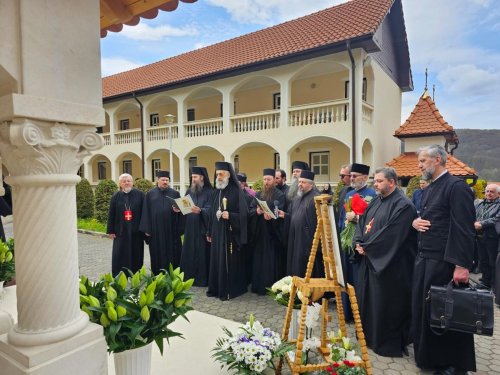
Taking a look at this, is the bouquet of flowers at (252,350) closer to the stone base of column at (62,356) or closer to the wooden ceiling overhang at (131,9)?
the stone base of column at (62,356)

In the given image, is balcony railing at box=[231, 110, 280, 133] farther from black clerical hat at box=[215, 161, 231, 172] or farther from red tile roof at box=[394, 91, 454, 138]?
black clerical hat at box=[215, 161, 231, 172]

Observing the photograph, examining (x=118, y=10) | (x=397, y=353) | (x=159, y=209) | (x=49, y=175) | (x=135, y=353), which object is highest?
(x=118, y=10)

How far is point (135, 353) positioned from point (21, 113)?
70.5 inches

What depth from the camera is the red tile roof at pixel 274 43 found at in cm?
1283

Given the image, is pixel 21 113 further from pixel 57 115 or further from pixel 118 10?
pixel 118 10

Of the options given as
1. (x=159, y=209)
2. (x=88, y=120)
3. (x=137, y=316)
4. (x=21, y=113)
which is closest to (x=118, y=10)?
(x=88, y=120)

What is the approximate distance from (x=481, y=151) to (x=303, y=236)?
2756 inches

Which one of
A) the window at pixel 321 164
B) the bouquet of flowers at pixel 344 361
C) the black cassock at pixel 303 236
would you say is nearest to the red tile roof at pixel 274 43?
the window at pixel 321 164

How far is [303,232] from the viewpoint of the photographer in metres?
5.20

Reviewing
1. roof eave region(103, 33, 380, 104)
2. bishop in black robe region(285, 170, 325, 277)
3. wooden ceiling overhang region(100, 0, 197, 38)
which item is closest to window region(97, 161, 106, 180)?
roof eave region(103, 33, 380, 104)

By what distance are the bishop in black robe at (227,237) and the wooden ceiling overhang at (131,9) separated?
310 centimetres

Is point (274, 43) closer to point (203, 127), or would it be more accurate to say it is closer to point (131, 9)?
point (203, 127)

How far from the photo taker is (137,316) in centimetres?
235

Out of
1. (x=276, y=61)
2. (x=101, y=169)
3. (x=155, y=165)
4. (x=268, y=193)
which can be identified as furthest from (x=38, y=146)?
(x=101, y=169)
